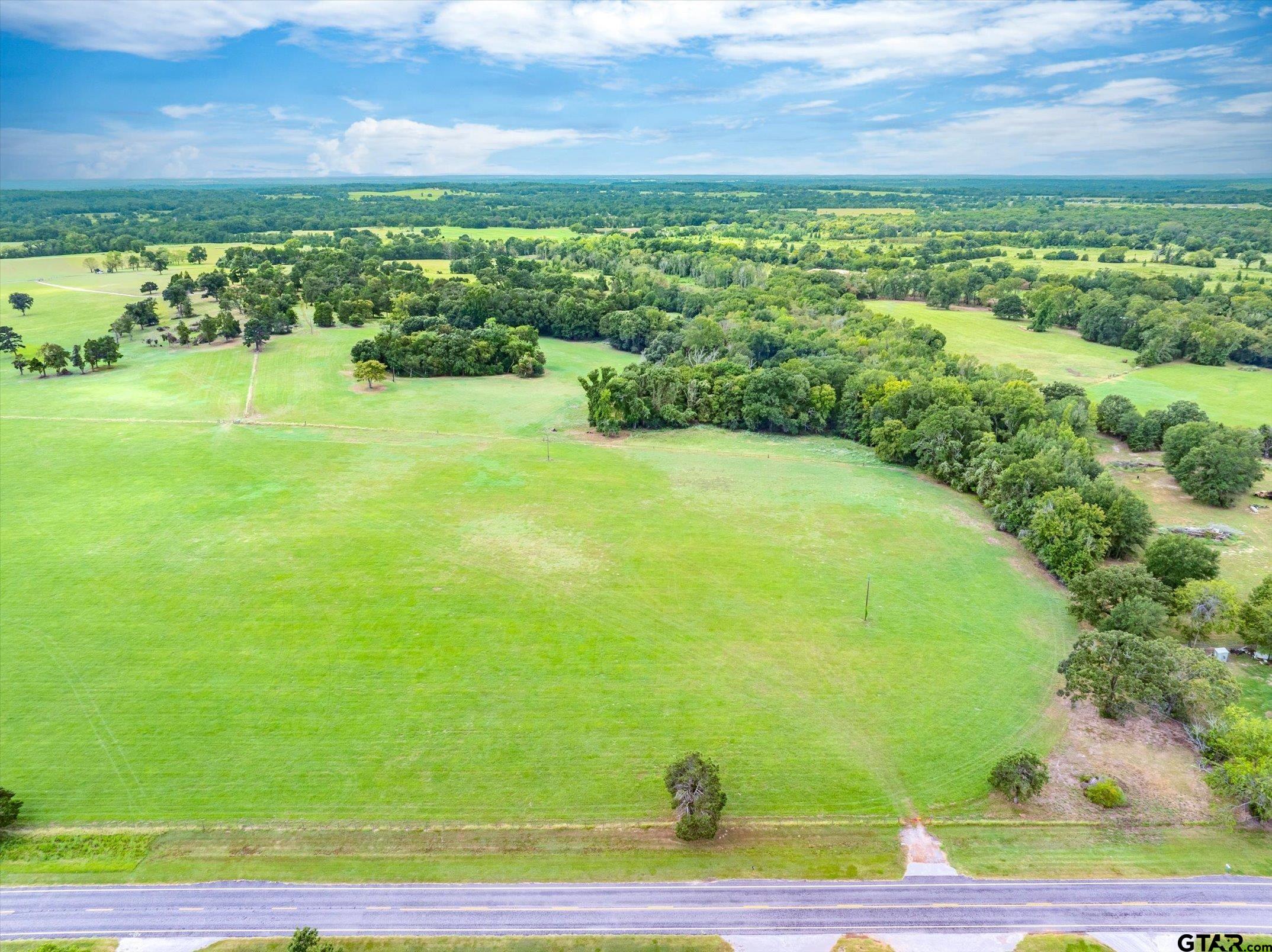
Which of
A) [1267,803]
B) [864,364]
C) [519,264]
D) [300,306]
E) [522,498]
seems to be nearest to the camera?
[1267,803]

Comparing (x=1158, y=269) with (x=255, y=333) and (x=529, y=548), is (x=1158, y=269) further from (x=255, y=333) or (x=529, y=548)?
(x=255, y=333)

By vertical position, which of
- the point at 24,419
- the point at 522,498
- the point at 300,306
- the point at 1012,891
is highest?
the point at 300,306

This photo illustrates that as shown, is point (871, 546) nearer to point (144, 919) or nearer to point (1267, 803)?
point (1267, 803)

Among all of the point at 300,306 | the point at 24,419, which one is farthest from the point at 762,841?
the point at 300,306

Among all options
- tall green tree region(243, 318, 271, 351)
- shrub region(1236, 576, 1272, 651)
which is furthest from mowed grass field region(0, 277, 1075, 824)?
tall green tree region(243, 318, 271, 351)

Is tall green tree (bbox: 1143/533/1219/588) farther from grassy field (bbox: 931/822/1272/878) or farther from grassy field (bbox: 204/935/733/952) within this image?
grassy field (bbox: 204/935/733/952)

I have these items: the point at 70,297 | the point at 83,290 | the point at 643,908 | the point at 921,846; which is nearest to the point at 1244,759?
the point at 921,846
